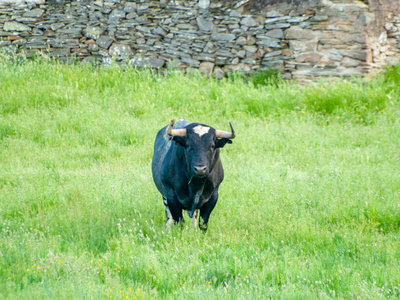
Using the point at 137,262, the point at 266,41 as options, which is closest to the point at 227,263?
the point at 137,262

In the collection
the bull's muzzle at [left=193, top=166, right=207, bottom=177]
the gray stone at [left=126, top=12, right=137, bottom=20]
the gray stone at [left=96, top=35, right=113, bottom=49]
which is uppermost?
the gray stone at [left=126, top=12, right=137, bottom=20]

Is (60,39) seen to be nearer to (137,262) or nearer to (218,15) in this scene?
(218,15)

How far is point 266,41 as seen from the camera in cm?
1247

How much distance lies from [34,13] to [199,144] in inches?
464

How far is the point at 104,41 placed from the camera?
13.7 metres

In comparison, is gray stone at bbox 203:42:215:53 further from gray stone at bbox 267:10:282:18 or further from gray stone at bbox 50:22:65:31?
gray stone at bbox 50:22:65:31

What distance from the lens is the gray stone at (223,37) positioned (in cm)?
1279

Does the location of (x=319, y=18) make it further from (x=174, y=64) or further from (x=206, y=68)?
(x=174, y=64)

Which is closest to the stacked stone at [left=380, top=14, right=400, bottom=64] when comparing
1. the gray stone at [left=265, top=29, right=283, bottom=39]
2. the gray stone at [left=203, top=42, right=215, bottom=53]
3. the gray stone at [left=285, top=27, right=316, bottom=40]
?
the gray stone at [left=285, top=27, right=316, bottom=40]

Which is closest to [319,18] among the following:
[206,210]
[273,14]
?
[273,14]

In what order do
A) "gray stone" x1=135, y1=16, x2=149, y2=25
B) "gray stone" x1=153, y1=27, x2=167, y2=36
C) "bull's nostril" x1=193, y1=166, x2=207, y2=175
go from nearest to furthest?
"bull's nostril" x1=193, y1=166, x2=207, y2=175
"gray stone" x1=153, y1=27, x2=167, y2=36
"gray stone" x1=135, y1=16, x2=149, y2=25

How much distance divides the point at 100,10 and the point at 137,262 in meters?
11.5

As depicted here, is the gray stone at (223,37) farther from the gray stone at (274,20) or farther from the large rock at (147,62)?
the large rock at (147,62)

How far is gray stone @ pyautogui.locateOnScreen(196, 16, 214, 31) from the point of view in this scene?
13.0m
